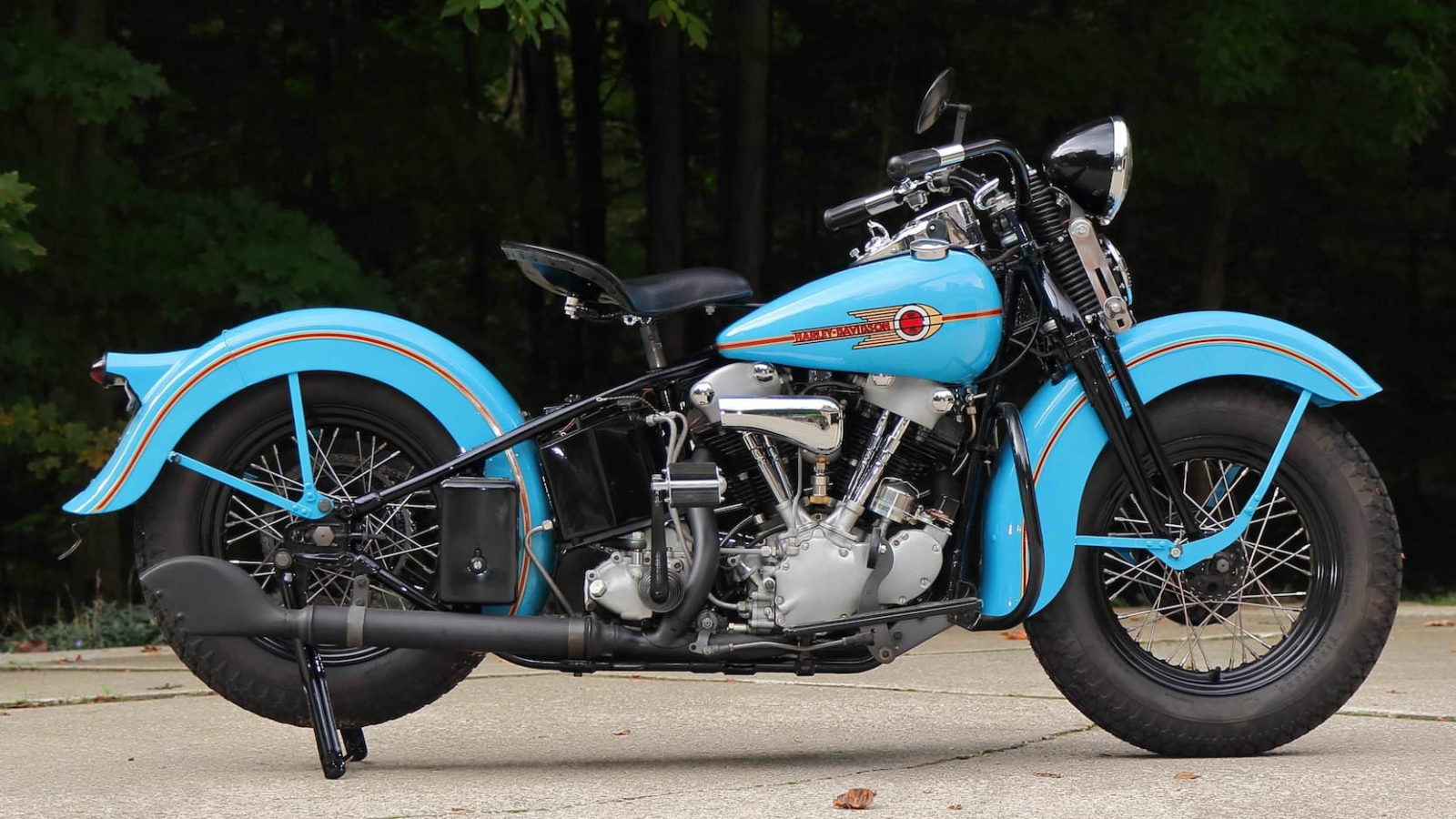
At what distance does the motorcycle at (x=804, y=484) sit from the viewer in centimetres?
405

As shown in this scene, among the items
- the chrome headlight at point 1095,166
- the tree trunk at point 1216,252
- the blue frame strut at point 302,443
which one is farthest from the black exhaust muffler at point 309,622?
the tree trunk at point 1216,252

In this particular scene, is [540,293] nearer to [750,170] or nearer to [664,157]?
[664,157]

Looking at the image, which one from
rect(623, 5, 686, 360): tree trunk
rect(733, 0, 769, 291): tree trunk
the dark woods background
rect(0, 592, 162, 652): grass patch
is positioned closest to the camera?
rect(0, 592, 162, 652): grass patch

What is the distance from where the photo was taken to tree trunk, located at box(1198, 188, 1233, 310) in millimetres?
14727

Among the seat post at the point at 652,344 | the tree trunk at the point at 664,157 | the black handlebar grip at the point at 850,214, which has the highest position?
the tree trunk at the point at 664,157

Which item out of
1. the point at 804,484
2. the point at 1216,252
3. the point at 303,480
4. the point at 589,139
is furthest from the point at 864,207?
the point at 589,139

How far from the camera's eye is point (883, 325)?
13.3ft

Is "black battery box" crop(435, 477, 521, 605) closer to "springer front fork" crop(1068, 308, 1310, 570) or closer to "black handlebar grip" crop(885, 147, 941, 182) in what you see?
"black handlebar grip" crop(885, 147, 941, 182)

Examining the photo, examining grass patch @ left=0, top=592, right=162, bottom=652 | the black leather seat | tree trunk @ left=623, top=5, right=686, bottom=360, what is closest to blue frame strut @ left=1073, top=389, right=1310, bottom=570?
the black leather seat

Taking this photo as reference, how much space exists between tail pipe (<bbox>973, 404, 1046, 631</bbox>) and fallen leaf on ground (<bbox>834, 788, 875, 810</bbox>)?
628 millimetres

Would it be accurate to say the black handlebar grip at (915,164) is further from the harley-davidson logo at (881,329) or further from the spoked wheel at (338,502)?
the spoked wheel at (338,502)

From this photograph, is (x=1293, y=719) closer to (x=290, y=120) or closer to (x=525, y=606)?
(x=525, y=606)

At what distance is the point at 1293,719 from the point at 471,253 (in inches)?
577

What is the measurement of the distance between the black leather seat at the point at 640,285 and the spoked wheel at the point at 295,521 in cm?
48
